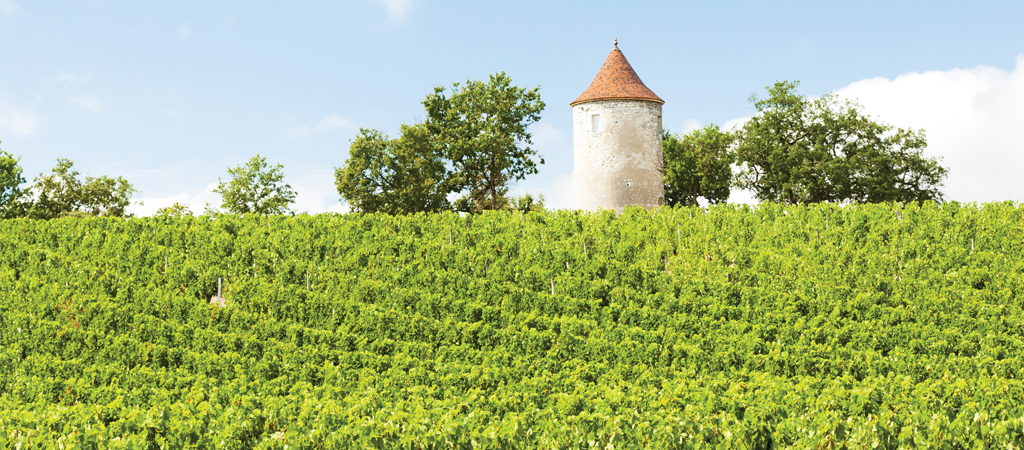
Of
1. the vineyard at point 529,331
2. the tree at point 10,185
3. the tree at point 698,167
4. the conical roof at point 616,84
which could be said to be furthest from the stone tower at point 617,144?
the tree at point 10,185

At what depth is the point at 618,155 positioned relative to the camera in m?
32.1

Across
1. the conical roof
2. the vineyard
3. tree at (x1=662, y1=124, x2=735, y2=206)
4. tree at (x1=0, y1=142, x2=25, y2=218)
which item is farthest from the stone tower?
tree at (x1=0, y1=142, x2=25, y2=218)

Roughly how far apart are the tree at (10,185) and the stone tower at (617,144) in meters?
A: 33.8

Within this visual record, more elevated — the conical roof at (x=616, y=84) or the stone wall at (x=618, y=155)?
the conical roof at (x=616, y=84)

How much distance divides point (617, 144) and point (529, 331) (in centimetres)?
2295

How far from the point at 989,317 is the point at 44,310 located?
52.8 feet

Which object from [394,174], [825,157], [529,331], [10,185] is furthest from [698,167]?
[10,185]

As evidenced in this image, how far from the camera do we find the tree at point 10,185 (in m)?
40.3

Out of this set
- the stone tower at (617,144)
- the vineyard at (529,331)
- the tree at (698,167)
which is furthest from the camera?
the tree at (698,167)

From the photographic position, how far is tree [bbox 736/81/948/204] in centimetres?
3603

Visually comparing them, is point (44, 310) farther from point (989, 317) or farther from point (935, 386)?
point (989, 317)

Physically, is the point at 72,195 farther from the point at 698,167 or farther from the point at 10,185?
the point at 698,167

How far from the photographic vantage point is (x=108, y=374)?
10.1 meters

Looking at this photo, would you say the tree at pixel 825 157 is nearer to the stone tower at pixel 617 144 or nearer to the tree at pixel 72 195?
the stone tower at pixel 617 144
